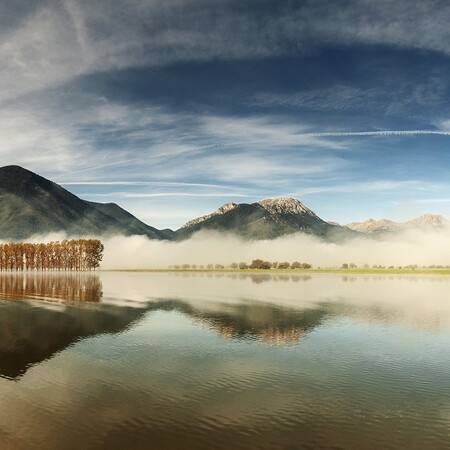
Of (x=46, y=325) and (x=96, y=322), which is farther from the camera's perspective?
(x=96, y=322)

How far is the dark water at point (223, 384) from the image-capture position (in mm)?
26172

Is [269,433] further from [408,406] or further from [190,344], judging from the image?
[190,344]

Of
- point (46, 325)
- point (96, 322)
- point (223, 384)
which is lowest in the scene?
point (96, 322)

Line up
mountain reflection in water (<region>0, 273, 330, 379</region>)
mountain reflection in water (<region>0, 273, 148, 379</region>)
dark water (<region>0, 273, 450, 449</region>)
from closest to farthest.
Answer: dark water (<region>0, 273, 450, 449</region>) < mountain reflection in water (<region>0, 273, 148, 379</region>) < mountain reflection in water (<region>0, 273, 330, 379</region>)

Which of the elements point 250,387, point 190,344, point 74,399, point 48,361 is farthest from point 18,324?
point 250,387

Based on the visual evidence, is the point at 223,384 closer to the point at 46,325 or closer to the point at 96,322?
the point at 96,322

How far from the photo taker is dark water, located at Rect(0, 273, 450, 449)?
85.9ft

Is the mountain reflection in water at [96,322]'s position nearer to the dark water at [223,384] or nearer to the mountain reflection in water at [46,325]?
the mountain reflection in water at [46,325]

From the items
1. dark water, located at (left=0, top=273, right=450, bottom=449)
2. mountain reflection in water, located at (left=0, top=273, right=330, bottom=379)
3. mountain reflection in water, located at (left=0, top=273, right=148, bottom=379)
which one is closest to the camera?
dark water, located at (left=0, top=273, right=450, bottom=449)

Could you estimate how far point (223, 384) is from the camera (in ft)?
119

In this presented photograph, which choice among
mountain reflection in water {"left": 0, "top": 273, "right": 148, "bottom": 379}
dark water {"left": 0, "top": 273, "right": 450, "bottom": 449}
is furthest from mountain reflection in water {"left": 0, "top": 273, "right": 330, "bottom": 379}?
dark water {"left": 0, "top": 273, "right": 450, "bottom": 449}

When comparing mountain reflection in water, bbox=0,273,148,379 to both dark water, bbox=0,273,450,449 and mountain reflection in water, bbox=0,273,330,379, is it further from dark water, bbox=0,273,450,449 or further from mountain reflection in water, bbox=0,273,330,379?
dark water, bbox=0,273,450,449

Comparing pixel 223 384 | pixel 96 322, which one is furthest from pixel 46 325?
pixel 223 384

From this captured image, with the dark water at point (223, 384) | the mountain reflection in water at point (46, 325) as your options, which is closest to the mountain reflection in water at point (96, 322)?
the mountain reflection in water at point (46, 325)
